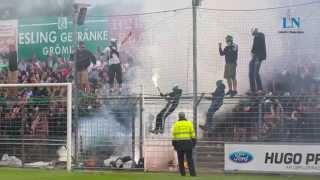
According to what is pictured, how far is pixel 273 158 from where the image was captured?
1884cm

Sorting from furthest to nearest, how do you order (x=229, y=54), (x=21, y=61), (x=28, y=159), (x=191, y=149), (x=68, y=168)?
(x=21, y=61) < (x=229, y=54) < (x=28, y=159) < (x=68, y=168) < (x=191, y=149)

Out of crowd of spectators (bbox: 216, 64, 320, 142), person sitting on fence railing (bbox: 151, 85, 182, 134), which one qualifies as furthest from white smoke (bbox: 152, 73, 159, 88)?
crowd of spectators (bbox: 216, 64, 320, 142)

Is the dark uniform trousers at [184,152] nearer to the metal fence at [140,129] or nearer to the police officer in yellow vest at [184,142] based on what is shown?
the police officer in yellow vest at [184,142]

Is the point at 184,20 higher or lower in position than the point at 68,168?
higher

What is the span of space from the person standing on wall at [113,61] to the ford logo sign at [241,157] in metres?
7.16

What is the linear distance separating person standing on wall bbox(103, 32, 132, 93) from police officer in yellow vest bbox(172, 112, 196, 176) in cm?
691

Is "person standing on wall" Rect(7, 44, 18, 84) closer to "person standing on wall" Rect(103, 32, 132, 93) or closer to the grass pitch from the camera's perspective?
"person standing on wall" Rect(103, 32, 132, 93)

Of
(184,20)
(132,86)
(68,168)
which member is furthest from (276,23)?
(68,168)

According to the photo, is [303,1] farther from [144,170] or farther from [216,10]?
[144,170]

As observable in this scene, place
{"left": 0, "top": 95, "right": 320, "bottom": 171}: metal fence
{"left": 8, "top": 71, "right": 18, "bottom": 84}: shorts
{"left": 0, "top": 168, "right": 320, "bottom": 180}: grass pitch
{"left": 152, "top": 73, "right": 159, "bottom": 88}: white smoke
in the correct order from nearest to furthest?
{"left": 0, "top": 168, "right": 320, "bottom": 180}: grass pitch → {"left": 0, "top": 95, "right": 320, "bottom": 171}: metal fence → {"left": 152, "top": 73, "right": 159, "bottom": 88}: white smoke → {"left": 8, "top": 71, "right": 18, "bottom": 84}: shorts

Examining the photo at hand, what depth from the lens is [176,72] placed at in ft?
80.2

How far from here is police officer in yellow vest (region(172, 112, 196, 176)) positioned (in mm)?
18500

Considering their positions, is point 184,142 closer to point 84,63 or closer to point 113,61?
point 113,61

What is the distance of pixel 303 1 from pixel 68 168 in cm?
945
